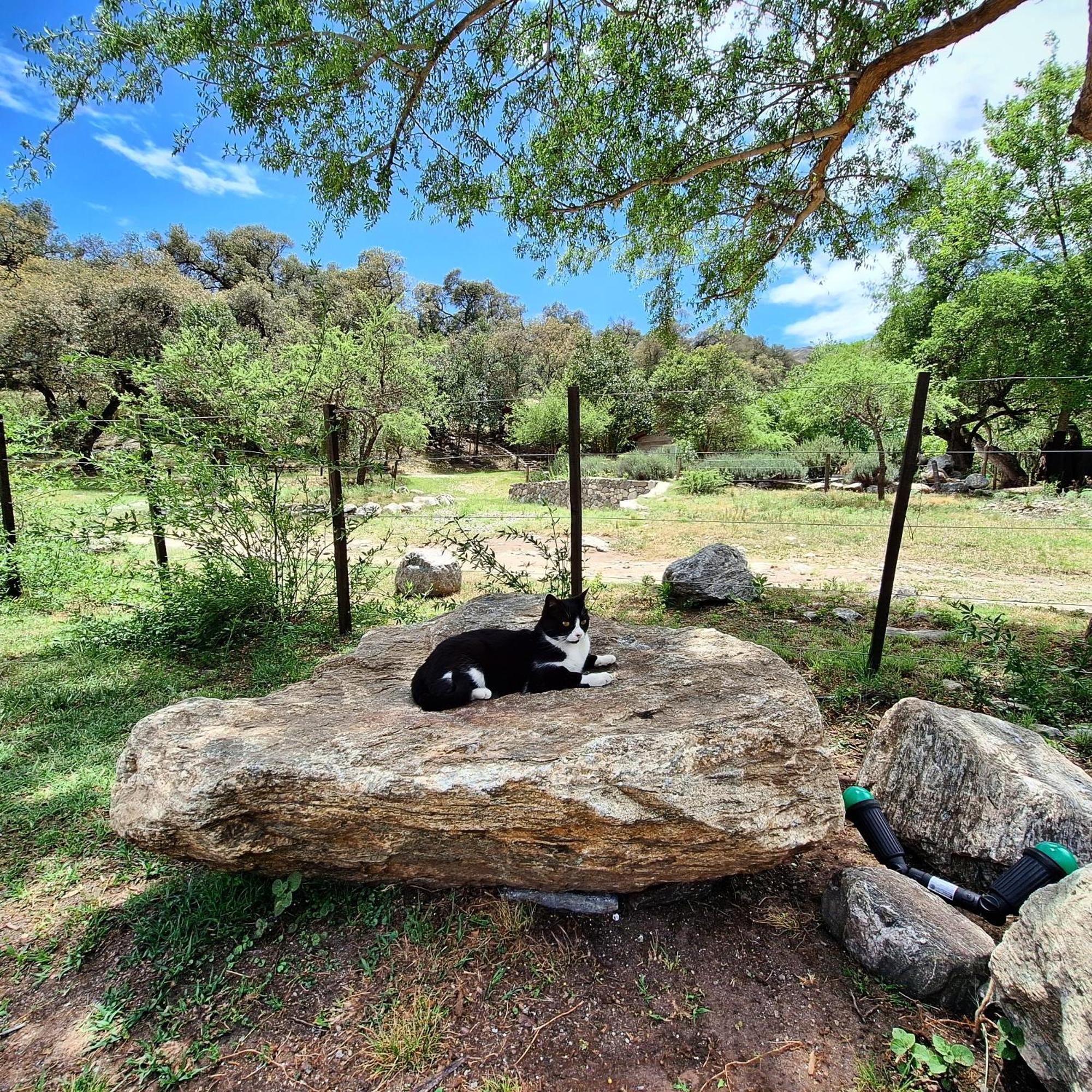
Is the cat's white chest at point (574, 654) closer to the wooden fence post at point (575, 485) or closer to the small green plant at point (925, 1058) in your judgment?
the wooden fence post at point (575, 485)

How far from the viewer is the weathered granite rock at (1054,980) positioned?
1.36 meters

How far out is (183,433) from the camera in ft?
14.4

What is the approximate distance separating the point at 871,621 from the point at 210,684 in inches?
231

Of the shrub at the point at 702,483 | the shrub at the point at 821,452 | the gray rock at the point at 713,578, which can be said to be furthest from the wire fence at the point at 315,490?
the shrub at the point at 821,452

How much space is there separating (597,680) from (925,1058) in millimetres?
1622

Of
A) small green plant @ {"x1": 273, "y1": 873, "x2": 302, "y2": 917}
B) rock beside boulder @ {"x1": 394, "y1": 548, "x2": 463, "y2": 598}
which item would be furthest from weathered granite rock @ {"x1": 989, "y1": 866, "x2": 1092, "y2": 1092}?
rock beside boulder @ {"x1": 394, "y1": 548, "x2": 463, "y2": 598}

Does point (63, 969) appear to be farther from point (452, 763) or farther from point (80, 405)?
point (80, 405)

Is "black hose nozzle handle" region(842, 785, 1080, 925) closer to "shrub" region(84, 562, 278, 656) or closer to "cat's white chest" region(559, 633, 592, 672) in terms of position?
"cat's white chest" region(559, 633, 592, 672)

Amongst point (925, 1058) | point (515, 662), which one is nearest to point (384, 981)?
point (515, 662)

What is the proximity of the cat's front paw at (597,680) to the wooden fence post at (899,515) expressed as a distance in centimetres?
233

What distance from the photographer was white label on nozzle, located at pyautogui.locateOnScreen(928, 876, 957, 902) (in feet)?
6.82

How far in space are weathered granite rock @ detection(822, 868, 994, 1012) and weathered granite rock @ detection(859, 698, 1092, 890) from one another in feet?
1.05

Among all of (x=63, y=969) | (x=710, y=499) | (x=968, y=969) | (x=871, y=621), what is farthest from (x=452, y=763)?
(x=710, y=499)

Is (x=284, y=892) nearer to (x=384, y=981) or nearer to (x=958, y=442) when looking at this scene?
(x=384, y=981)
